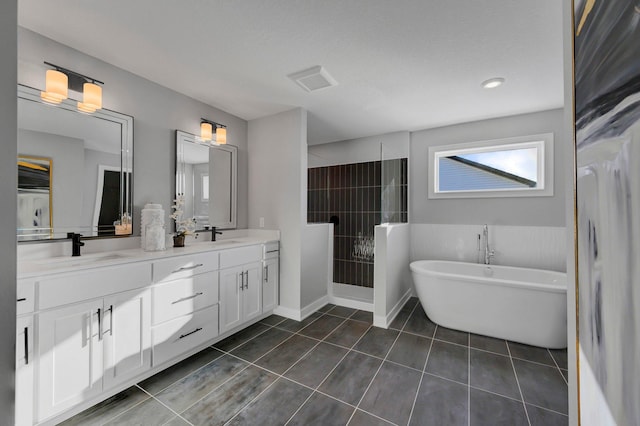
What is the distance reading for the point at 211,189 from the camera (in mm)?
2963

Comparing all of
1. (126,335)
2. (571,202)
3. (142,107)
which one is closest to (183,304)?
(126,335)

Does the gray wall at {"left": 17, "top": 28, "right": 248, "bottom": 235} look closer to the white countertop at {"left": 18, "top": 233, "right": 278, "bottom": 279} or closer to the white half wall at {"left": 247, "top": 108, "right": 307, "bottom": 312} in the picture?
the white countertop at {"left": 18, "top": 233, "right": 278, "bottom": 279}

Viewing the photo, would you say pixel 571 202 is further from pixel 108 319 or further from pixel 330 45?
pixel 108 319

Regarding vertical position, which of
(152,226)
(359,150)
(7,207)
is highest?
(359,150)

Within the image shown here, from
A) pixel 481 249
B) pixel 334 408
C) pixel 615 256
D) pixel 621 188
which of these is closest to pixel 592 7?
pixel 621 188

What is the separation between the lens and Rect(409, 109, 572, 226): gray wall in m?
3.05

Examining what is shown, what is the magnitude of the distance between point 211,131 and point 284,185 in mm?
996

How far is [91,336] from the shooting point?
5.25ft

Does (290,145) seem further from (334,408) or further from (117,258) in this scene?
(334,408)

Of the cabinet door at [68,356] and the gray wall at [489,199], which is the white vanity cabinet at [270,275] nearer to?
the cabinet door at [68,356]

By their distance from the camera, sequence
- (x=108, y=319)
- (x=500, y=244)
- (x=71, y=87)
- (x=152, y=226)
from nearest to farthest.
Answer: (x=108, y=319) < (x=71, y=87) < (x=152, y=226) < (x=500, y=244)

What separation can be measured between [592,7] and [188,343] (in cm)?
278

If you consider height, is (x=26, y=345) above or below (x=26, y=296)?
below

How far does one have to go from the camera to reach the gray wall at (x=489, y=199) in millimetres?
3049
